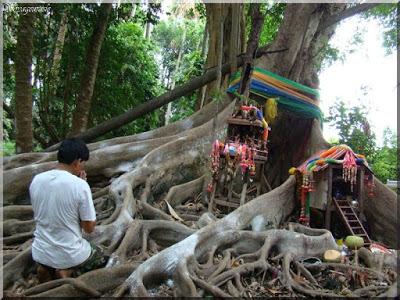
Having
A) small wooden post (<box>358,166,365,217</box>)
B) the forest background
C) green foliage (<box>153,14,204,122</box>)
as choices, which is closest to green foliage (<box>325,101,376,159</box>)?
the forest background

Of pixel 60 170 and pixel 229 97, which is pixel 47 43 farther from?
pixel 60 170

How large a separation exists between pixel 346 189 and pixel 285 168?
1.83 m

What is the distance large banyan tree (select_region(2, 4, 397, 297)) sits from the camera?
3033 mm

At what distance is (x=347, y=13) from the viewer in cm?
693

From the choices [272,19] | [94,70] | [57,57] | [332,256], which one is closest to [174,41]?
[272,19]

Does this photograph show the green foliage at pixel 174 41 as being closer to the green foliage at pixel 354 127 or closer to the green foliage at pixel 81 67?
the green foliage at pixel 81 67

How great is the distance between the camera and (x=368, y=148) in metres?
7.62

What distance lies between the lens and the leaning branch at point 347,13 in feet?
22.5

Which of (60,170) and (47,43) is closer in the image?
(60,170)

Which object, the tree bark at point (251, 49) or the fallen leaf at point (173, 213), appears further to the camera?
the tree bark at point (251, 49)

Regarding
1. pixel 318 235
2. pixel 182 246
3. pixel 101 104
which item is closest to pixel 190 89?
pixel 101 104

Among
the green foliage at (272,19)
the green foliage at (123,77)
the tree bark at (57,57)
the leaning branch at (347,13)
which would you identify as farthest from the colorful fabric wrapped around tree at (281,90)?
the tree bark at (57,57)

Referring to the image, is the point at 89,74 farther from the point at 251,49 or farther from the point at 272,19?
the point at 272,19

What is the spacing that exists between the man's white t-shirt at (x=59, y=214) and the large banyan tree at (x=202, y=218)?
192mm
